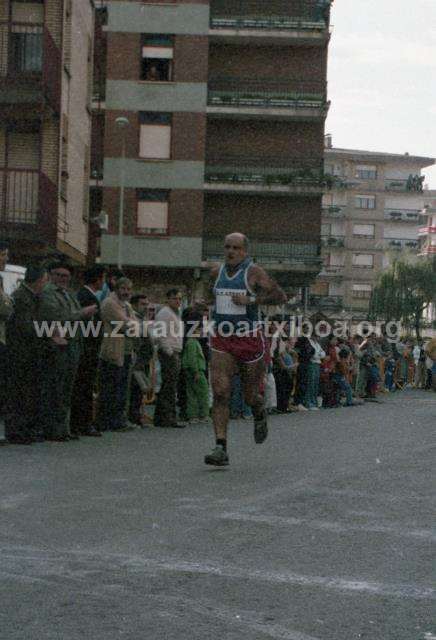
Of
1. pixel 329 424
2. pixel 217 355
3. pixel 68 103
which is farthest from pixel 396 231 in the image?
pixel 217 355

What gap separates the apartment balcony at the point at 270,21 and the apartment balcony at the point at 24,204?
70.2 feet

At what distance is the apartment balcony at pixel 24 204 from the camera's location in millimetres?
29906

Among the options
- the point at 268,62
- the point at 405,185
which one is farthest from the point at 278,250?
the point at 405,185

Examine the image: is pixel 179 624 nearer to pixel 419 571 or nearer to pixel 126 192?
pixel 419 571

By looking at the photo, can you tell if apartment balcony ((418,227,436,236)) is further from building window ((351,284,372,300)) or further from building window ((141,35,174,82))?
building window ((141,35,174,82))

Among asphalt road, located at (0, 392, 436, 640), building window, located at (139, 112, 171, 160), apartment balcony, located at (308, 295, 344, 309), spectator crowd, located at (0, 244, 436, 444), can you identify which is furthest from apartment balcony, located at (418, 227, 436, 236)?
asphalt road, located at (0, 392, 436, 640)

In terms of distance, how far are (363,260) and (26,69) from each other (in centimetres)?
8579

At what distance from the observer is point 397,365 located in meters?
46.2

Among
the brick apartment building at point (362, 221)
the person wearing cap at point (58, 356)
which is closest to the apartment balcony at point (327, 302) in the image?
the brick apartment building at point (362, 221)

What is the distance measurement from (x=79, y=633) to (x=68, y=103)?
30.0m

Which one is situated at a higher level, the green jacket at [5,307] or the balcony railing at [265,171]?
the balcony railing at [265,171]

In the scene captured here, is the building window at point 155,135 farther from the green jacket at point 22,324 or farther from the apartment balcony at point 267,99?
the green jacket at point 22,324

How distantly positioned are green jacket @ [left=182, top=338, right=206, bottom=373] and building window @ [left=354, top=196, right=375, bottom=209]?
99590 millimetres

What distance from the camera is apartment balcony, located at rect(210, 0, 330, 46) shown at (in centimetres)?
5034
